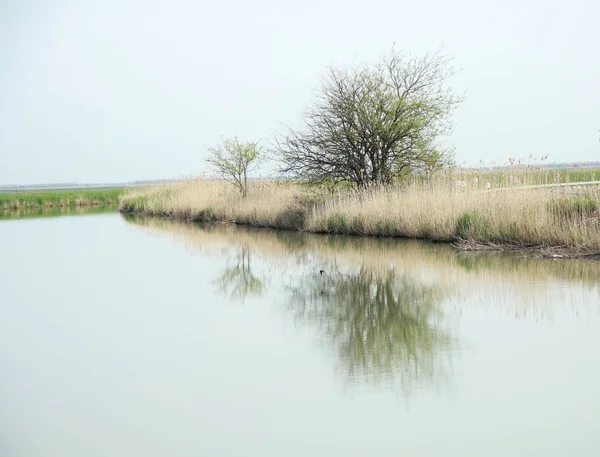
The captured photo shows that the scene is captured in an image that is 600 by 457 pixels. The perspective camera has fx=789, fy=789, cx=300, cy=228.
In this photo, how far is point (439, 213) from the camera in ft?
54.0

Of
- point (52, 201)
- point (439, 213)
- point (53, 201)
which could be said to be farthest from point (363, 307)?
point (53, 201)

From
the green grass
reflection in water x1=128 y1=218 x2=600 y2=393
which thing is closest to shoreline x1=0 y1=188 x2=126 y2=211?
the green grass

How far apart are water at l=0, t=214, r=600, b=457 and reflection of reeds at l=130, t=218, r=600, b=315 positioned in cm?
6

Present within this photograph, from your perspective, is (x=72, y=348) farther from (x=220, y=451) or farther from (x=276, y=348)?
(x=220, y=451)

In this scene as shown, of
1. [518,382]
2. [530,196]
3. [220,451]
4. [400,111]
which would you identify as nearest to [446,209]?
[530,196]

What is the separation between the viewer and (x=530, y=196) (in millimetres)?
14469

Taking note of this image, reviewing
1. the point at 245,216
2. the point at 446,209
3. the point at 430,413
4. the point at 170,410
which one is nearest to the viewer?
the point at 430,413

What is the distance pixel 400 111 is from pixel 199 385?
15.0 meters

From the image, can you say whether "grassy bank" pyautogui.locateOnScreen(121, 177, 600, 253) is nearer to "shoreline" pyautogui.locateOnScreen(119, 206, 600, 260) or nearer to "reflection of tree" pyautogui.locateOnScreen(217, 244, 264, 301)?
"shoreline" pyautogui.locateOnScreen(119, 206, 600, 260)

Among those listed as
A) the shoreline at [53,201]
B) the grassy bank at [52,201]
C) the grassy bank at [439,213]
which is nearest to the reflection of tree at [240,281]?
the grassy bank at [439,213]

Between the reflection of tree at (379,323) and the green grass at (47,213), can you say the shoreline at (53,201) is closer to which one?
the green grass at (47,213)

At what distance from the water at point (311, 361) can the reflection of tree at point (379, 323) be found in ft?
0.10

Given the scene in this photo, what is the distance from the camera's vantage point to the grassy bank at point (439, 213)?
13.5m

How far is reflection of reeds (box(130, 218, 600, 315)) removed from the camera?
30.1ft
